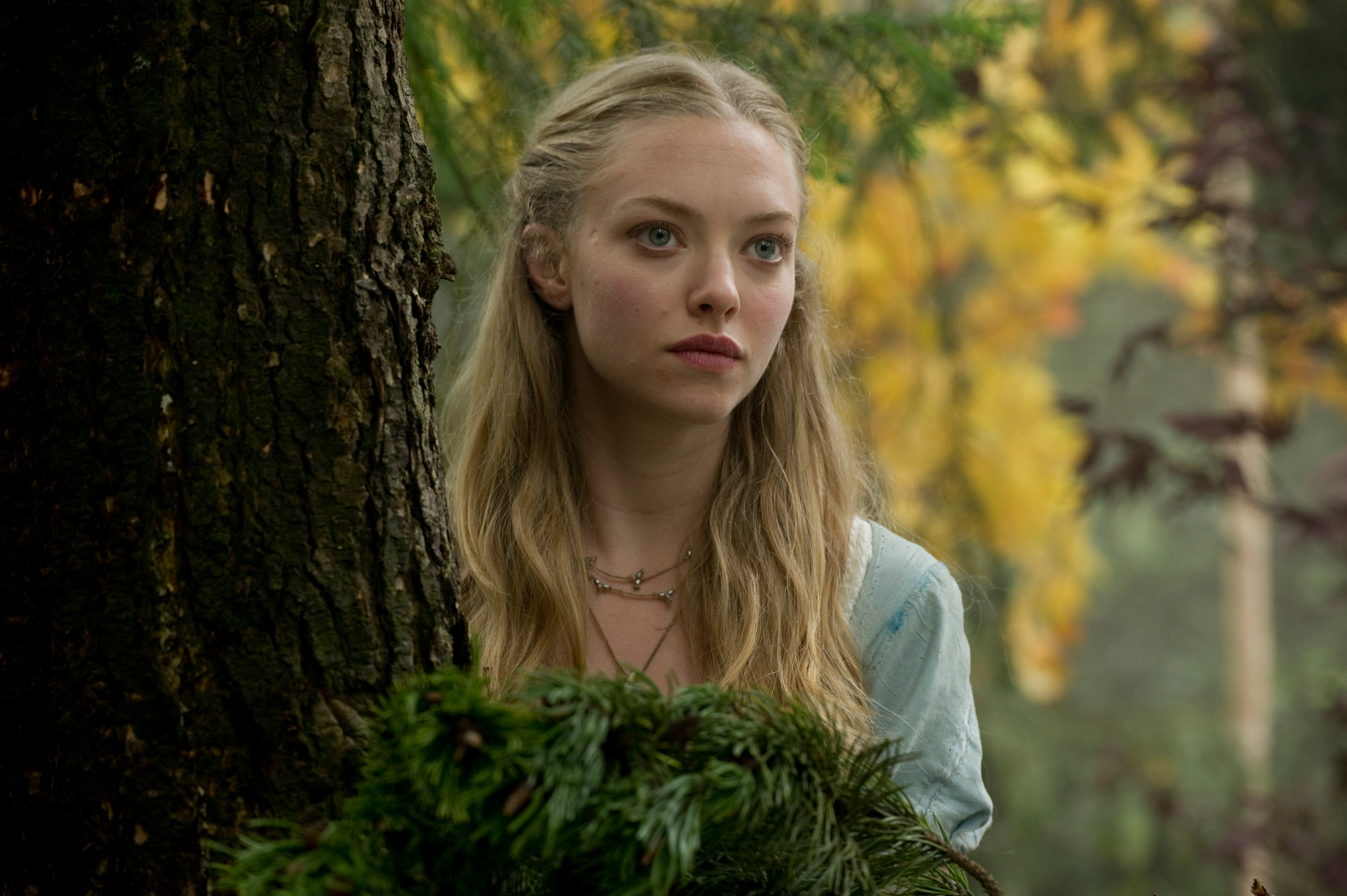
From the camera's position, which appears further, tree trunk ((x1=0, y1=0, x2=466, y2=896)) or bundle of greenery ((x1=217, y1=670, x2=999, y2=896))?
tree trunk ((x1=0, y1=0, x2=466, y2=896))

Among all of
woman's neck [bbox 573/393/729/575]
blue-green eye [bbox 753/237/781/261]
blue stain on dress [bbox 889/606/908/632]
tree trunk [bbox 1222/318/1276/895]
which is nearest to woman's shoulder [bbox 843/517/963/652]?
blue stain on dress [bbox 889/606/908/632]

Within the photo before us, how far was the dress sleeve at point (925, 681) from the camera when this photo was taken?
5.70 ft

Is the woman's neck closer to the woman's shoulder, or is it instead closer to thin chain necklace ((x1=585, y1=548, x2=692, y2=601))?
thin chain necklace ((x1=585, y1=548, x2=692, y2=601))

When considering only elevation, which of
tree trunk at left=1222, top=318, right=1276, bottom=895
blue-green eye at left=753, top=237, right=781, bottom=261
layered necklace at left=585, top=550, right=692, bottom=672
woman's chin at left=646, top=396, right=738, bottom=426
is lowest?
tree trunk at left=1222, top=318, right=1276, bottom=895

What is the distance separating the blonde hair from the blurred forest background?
34 cm

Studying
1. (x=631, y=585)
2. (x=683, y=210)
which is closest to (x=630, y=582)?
(x=631, y=585)

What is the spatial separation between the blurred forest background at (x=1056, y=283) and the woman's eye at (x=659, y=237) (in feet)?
2.08

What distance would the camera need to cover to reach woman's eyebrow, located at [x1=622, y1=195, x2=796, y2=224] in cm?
169

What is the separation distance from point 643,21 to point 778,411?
0.84 m

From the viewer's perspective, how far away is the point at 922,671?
1.82 metres

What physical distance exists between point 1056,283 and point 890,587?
254 inches

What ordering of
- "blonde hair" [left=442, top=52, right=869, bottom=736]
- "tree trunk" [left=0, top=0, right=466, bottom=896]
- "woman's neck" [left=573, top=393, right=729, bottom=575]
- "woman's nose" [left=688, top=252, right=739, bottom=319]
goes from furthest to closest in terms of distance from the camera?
"woman's neck" [left=573, top=393, right=729, bottom=575], "blonde hair" [left=442, top=52, right=869, bottom=736], "woman's nose" [left=688, top=252, right=739, bottom=319], "tree trunk" [left=0, top=0, right=466, bottom=896]

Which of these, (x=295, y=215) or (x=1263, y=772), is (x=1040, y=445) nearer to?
(x=1263, y=772)

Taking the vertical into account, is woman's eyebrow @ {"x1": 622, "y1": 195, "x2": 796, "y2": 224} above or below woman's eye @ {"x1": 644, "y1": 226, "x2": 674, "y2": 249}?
above
